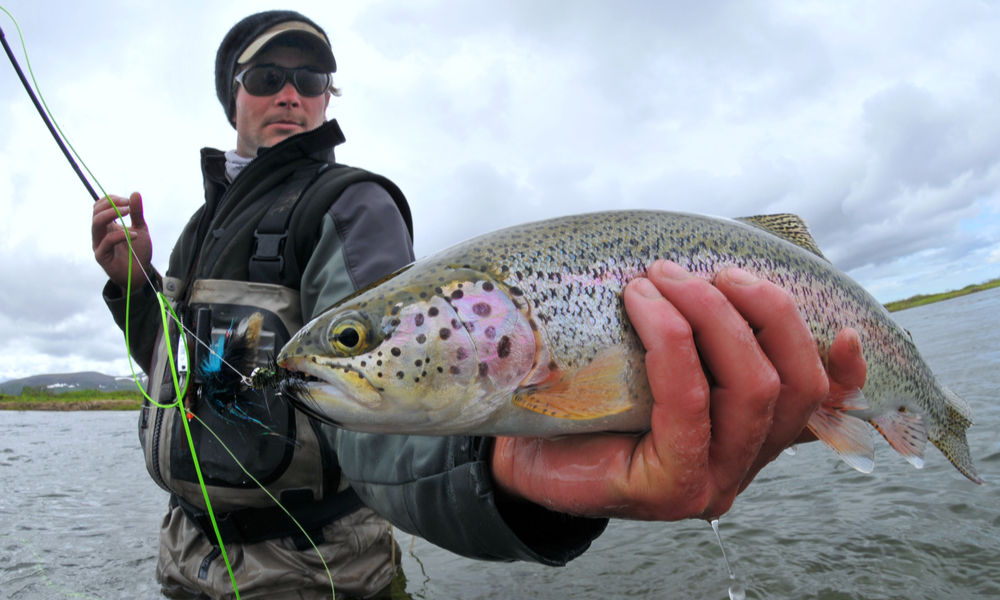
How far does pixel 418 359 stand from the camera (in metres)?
1.52

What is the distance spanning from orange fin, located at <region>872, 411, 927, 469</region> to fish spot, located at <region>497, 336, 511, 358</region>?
207 centimetres

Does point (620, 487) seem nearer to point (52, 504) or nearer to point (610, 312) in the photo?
point (610, 312)

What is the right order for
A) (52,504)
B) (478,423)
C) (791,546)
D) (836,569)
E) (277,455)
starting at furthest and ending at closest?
(52,504)
(791,546)
(836,569)
(277,455)
(478,423)

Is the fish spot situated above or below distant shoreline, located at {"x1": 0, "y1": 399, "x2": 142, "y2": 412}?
above

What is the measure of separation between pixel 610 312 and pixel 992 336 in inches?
825

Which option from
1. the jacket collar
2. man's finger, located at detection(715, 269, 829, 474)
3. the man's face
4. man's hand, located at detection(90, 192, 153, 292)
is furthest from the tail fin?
man's hand, located at detection(90, 192, 153, 292)

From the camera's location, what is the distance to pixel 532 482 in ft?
5.56

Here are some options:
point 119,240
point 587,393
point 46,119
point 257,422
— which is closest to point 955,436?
point 587,393

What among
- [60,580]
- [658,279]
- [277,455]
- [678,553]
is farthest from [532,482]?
[60,580]

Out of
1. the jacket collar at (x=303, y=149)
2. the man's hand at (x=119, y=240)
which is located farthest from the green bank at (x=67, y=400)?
the jacket collar at (x=303, y=149)

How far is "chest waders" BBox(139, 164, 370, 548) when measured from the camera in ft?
8.97

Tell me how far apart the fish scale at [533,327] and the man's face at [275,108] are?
2526 mm

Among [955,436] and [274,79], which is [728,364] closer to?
[955,436]

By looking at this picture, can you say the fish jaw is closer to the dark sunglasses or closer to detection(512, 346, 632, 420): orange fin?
detection(512, 346, 632, 420): orange fin
